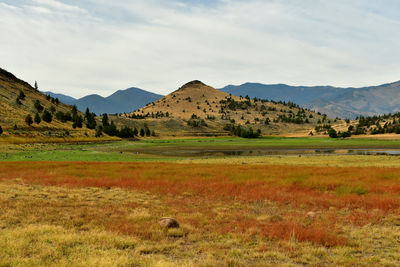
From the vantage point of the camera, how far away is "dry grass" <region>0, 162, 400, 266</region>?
395 inches

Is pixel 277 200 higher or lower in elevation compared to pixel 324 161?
higher

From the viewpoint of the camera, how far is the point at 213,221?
1466 cm

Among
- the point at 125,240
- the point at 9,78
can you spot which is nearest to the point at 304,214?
the point at 125,240

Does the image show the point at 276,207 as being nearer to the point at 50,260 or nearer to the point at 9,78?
the point at 50,260

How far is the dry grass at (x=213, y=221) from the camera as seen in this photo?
10.0 m

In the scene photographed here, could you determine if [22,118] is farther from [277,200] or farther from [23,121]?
[277,200]

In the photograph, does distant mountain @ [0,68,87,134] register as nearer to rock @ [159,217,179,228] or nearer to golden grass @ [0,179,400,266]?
golden grass @ [0,179,400,266]

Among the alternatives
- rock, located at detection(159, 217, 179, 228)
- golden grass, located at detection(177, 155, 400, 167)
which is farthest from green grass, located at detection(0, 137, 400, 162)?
rock, located at detection(159, 217, 179, 228)

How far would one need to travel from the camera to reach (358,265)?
939cm

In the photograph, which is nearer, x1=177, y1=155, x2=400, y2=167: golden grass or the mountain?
A: x1=177, y1=155, x2=400, y2=167: golden grass

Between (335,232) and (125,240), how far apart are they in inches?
378

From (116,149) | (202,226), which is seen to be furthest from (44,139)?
(202,226)

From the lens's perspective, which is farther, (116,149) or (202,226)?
(116,149)

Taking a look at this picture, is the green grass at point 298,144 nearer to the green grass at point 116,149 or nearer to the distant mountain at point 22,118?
the green grass at point 116,149
